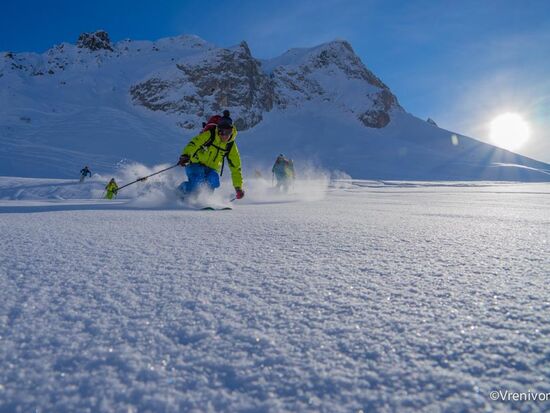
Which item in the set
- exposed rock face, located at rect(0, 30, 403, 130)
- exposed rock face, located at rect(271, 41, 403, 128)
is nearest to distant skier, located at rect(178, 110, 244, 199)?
exposed rock face, located at rect(0, 30, 403, 130)

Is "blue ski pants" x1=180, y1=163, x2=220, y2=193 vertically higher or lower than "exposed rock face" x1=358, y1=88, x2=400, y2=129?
lower

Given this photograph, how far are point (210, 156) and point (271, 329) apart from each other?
502 cm

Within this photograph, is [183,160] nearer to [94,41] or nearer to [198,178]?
[198,178]

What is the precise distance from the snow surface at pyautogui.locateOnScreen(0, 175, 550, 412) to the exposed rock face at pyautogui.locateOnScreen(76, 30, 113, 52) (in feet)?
268

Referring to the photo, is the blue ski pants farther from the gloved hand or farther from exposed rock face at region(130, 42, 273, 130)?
exposed rock face at region(130, 42, 273, 130)

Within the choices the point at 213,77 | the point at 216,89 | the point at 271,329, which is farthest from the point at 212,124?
the point at 213,77

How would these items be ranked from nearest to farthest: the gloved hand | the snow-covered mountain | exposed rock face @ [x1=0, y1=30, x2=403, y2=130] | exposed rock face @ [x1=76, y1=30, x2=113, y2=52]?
the gloved hand < the snow-covered mountain < exposed rock face @ [x1=0, y1=30, x2=403, y2=130] < exposed rock face @ [x1=76, y1=30, x2=113, y2=52]

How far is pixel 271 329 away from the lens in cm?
80

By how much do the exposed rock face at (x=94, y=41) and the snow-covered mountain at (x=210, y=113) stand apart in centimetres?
20

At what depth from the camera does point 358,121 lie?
67688 mm

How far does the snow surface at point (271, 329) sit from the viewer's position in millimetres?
578

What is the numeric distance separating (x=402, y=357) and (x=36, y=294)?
98 centimetres

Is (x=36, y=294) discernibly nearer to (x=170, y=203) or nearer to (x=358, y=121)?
(x=170, y=203)

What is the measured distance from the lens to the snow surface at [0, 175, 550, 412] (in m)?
0.58
